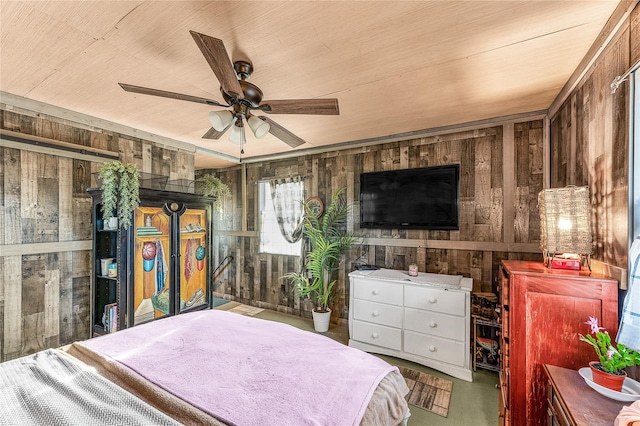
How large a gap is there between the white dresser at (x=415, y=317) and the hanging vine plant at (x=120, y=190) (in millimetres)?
2389

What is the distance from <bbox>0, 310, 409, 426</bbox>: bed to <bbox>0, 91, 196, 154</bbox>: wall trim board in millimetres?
2231

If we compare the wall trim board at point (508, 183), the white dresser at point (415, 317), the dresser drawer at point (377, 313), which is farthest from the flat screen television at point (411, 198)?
the dresser drawer at point (377, 313)

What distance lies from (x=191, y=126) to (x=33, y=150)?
4.48ft

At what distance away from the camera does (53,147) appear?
2623 millimetres

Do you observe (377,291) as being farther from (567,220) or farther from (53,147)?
(53,147)

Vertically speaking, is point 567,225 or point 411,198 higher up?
point 411,198

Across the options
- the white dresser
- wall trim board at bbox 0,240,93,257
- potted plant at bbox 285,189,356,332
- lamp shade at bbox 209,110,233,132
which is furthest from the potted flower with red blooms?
wall trim board at bbox 0,240,93,257

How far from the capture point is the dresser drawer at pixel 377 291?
291cm

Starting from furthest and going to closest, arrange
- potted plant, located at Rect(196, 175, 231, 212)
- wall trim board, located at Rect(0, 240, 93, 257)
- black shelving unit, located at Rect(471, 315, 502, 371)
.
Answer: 1. potted plant, located at Rect(196, 175, 231, 212)
2. black shelving unit, located at Rect(471, 315, 502, 371)
3. wall trim board, located at Rect(0, 240, 93, 257)

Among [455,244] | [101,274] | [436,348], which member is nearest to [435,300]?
[436,348]

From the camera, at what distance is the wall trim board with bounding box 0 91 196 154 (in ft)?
7.83

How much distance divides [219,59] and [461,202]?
2.80 m

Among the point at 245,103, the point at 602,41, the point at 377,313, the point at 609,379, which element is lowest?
the point at 377,313

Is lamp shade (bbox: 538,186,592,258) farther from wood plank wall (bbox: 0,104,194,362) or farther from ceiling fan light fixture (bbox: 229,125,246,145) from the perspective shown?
wood plank wall (bbox: 0,104,194,362)
